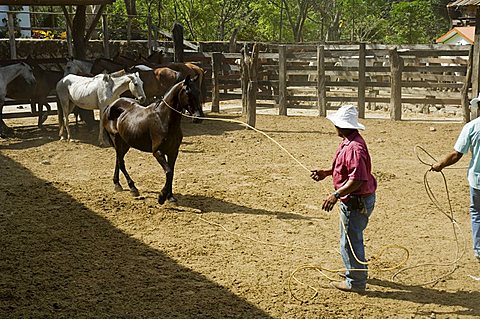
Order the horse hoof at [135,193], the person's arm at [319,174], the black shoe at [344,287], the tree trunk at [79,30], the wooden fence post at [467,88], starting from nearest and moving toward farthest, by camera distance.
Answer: the black shoe at [344,287] → the person's arm at [319,174] → the horse hoof at [135,193] → the wooden fence post at [467,88] → the tree trunk at [79,30]

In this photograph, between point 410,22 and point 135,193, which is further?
point 410,22

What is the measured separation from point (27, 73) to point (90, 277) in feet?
33.9

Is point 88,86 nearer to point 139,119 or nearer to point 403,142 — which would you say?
point 139,119

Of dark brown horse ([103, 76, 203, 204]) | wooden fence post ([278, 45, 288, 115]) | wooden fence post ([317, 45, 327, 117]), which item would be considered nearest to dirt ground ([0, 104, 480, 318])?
dark brown horse ([103, 76, 203, 204])

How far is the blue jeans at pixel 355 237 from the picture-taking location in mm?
5367


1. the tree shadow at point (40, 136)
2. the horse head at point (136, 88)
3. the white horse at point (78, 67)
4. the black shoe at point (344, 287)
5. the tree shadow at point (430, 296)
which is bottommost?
the tree shadow at point (430, 296)

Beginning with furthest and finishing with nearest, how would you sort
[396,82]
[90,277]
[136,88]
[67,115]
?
1. [396,82]
2. [67,115]
3. [136,88]
4. [90,277]

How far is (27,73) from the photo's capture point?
15.0m

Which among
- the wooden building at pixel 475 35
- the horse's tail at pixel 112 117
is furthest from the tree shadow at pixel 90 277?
the wooden building at pixel 475 35

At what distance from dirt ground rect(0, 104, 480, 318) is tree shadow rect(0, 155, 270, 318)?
17mm

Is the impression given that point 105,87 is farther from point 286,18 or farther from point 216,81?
point 286,18

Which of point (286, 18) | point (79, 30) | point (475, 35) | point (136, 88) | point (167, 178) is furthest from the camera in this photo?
point (286, 18)

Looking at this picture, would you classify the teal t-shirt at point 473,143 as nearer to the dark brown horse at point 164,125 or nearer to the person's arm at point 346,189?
the person's arm at point 346,189

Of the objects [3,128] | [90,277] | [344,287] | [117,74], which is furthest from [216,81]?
[344,287]
